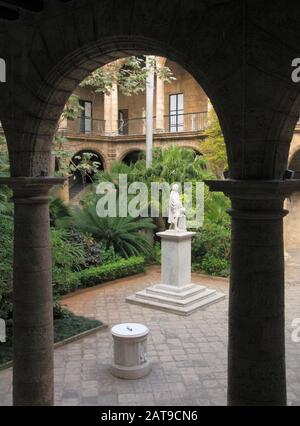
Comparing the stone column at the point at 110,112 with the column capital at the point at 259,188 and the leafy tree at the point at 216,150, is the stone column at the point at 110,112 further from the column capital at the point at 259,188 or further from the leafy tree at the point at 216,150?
the column capital at the point at 259,188

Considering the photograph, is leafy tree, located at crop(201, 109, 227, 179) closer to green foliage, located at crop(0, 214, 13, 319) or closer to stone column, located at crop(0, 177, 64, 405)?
green foliage, located at crop(0, 214, 13, 319)

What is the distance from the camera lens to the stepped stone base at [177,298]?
9688 millimetres

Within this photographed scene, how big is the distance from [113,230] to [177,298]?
3.73 meters

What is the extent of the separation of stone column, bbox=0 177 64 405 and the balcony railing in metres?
17.7

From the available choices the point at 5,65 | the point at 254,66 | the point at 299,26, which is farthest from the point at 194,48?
the point at 5,65

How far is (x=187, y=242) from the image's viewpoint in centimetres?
1066

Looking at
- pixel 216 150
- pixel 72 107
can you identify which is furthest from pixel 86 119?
pixel 72 107

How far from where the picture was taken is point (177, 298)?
995 centimetres

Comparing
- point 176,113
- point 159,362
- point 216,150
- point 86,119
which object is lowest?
point 159,362

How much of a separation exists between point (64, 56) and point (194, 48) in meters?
1.23

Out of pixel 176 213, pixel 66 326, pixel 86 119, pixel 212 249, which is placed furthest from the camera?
pixel 86 119

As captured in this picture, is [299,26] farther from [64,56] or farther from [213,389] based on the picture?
[213,389]

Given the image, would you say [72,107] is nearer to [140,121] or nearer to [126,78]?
[126,78]

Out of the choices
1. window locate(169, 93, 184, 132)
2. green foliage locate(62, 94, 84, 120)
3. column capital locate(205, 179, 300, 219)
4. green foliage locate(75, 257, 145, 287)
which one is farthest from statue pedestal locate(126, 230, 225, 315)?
window locate(169, 93, 184, 132)
